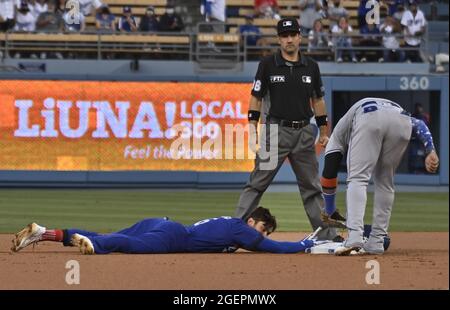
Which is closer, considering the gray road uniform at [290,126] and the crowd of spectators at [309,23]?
the gray road uniform at [290,126]

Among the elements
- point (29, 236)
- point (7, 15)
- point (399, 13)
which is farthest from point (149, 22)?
point (29, 236)

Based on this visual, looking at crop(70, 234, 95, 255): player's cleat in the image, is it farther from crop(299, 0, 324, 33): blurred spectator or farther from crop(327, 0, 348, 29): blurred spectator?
crop(327, 0, 348, 29): blurred spectator

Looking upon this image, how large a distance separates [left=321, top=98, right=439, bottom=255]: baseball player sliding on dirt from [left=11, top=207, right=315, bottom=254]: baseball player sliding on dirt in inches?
20.7

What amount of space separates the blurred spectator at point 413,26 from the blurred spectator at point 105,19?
588 cm

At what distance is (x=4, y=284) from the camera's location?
6.96 meters

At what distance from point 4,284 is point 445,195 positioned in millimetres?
14581

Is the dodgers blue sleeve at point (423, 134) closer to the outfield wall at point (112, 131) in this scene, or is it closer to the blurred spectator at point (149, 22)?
the outfield wall at point (112, 131)

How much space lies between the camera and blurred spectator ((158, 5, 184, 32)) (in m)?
21.6

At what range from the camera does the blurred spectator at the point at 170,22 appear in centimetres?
2159

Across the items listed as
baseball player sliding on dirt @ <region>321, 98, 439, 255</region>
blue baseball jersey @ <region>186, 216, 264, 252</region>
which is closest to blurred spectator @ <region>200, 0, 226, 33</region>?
baseball player sliding on dirt @ <region>321, 98, 439, 255</region>

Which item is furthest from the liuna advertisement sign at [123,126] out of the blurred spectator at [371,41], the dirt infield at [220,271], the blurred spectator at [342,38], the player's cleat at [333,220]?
the dirt infield at [220,271]

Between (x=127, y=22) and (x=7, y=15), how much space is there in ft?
7.68

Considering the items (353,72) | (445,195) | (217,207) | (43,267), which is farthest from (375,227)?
(353,72)

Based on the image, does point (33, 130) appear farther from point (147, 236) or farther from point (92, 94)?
point (147, 236)
